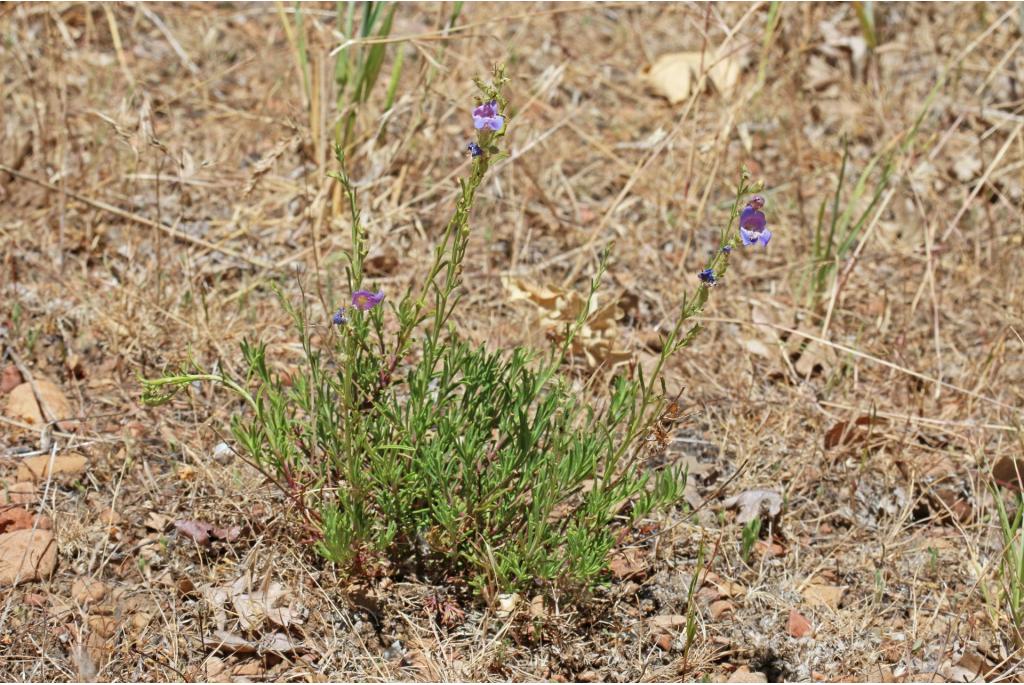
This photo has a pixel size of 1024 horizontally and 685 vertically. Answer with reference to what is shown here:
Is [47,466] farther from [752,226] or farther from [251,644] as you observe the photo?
[752,226]

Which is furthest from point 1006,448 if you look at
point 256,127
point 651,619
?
point 256,127

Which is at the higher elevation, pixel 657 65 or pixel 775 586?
pixel 657 65

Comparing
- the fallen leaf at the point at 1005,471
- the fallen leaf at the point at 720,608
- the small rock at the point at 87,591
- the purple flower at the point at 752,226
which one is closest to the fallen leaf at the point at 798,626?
the fallen leaf at the point at 720,608

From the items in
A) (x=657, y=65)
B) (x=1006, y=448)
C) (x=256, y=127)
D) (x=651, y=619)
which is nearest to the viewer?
(x=651, y=619)

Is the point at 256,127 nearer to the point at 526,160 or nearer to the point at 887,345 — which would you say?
the point at 526,160

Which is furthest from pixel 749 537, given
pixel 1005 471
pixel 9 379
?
pixel 9 379

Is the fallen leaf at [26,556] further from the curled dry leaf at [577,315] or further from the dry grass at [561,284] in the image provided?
the curled dry leaf at [577,315]
